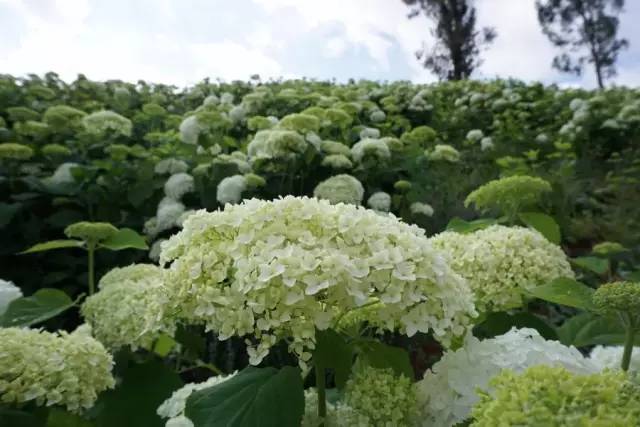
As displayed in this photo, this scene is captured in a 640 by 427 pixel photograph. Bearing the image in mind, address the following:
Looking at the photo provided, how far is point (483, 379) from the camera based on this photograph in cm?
98

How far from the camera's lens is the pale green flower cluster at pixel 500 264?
56.1 inches

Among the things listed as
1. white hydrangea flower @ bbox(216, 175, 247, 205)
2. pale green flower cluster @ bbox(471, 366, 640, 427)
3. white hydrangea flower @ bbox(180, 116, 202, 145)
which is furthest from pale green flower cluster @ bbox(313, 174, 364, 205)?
pale green flower cluster @ bbox(471, 366, 640, 427)

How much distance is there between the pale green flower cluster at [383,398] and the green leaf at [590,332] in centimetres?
59

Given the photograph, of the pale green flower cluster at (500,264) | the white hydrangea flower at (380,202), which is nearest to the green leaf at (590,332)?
the pale green flower cluster at (500,264)

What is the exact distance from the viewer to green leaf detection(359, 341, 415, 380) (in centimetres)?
110

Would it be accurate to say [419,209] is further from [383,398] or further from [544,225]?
[383,398]

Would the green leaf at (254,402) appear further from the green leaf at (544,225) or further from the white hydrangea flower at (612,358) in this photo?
the green leaf at (544,225)

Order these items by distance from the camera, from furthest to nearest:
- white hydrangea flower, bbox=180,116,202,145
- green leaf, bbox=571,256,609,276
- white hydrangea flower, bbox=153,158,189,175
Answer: white hydrangea flower, bbox=180,116,202,145 < white hydrangea flower, bbox=153,158,189,175 < green leaf, bbox=571,256,609,276

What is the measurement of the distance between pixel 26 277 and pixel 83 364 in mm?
2853

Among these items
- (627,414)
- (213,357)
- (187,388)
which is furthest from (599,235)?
(627,414)

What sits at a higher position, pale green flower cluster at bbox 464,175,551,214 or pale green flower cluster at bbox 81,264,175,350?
pale green flower cluster at bbox 464,175,551,214

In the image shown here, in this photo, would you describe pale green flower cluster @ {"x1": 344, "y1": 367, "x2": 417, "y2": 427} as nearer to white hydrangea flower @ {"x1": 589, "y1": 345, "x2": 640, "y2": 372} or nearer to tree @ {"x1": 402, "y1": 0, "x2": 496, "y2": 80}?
white hydrangea flower @ {"x1": 589, "y1": 345, "x2": 640, "y2": 372}

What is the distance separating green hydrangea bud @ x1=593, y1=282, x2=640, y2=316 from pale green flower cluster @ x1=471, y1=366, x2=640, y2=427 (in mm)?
281

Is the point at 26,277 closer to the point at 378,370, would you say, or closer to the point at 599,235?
the point at 378,370
